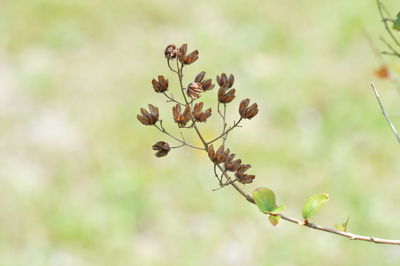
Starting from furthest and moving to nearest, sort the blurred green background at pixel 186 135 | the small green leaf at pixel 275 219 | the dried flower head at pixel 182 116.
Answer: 1. the blurred green background at pixel 186 135
2. the small green leaf at pixel 275 219
3. the dried flower head at pixel 182 116

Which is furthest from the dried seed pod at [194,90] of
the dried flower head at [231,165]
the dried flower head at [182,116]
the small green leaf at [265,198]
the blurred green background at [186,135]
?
the blurred green background at [186,135]

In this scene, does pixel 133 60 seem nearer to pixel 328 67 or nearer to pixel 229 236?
pixel 328 67

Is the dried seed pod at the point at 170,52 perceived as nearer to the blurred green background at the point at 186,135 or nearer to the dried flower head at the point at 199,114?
the dried flower head at the point at 199,114

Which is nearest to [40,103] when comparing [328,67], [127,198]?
[127,198]

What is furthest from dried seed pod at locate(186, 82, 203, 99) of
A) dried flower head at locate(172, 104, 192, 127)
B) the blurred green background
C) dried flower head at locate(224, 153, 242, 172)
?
the blurred green background

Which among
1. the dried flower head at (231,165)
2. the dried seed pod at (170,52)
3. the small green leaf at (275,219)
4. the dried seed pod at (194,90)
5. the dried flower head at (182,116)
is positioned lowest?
the small green leaf at (275,219)

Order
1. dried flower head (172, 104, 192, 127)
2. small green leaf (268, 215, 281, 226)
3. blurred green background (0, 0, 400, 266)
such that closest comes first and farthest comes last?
dried flower head (172, 104, 192, 127), small green leaf (268, 215, 281, 226), blurred green background (0, 0, 400, 266)

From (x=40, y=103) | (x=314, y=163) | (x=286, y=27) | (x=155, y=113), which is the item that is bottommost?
(x=155, y=113)

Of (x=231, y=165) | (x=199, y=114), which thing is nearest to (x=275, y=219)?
(x=231, y=165)

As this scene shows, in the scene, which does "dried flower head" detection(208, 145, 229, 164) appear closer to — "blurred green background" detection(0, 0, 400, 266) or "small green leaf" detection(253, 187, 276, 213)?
"small green leaf" detection(253, 187, 276, 213)
